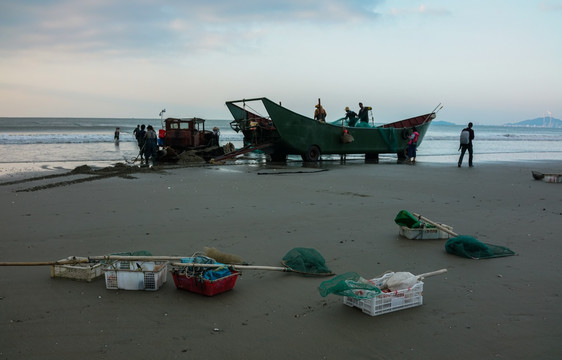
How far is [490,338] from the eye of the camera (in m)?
3.36

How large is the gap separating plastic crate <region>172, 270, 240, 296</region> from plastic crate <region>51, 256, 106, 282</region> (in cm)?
82

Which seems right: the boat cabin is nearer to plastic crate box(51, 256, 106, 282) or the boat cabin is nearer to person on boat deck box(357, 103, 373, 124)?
person on boat deck box(357, 103, 373, 124)

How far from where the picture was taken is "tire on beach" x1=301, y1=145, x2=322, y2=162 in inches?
712

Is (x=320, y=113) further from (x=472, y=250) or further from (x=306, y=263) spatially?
(x=306, y=263)

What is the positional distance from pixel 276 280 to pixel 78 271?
6.25ft

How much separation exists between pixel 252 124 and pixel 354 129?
14.7ft

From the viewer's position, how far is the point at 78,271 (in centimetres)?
439

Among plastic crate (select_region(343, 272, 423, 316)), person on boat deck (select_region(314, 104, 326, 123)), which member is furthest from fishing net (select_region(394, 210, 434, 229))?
person on boat deck (select_region(314, 104, 326, 123))

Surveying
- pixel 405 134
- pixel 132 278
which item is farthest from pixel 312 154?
pixel 132 278

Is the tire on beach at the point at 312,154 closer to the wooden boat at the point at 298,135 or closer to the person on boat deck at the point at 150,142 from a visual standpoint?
the wooden boat at the point at 298,135

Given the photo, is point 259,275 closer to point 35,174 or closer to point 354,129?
point 35,174

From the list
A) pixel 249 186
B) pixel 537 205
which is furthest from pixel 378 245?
pixel 249 186

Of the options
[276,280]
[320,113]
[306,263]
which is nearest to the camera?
[276,280]

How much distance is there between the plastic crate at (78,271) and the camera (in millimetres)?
4363
